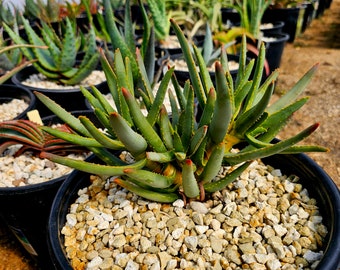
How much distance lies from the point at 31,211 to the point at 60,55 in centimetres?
82

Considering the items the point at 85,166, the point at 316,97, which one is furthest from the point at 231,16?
the point at 85,166

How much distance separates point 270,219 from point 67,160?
1.45 ft

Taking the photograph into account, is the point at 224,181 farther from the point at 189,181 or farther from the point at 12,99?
the point at 12,99

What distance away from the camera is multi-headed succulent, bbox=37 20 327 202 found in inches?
25.3

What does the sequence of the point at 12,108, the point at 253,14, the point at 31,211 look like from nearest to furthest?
the point at 31,211 < the point at 12,108 < the point at 253,14

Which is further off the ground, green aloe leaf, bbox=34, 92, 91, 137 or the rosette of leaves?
green aloe leaf, bbox=34, 92, 91, 137

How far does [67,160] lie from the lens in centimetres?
64

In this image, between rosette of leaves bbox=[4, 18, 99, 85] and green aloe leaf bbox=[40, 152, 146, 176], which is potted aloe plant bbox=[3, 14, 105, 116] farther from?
green aloe leaf bbox=[40, 152, 146, 176]

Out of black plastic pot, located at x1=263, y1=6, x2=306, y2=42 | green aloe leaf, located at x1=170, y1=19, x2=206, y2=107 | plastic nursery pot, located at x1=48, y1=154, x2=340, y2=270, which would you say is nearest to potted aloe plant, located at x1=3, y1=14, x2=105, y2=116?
plastic nursery pot, located at x1=48, y1=154, x2=340, y2=270

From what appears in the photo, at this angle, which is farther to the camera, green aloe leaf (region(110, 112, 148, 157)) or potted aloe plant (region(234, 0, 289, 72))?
potted aloe plant (region(234, 0, 289, 72))

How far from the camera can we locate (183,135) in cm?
74

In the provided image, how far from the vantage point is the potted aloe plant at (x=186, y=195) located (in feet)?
2.20

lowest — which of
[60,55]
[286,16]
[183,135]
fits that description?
[286,16]

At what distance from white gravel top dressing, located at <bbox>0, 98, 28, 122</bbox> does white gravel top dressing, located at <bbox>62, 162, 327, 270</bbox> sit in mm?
779
